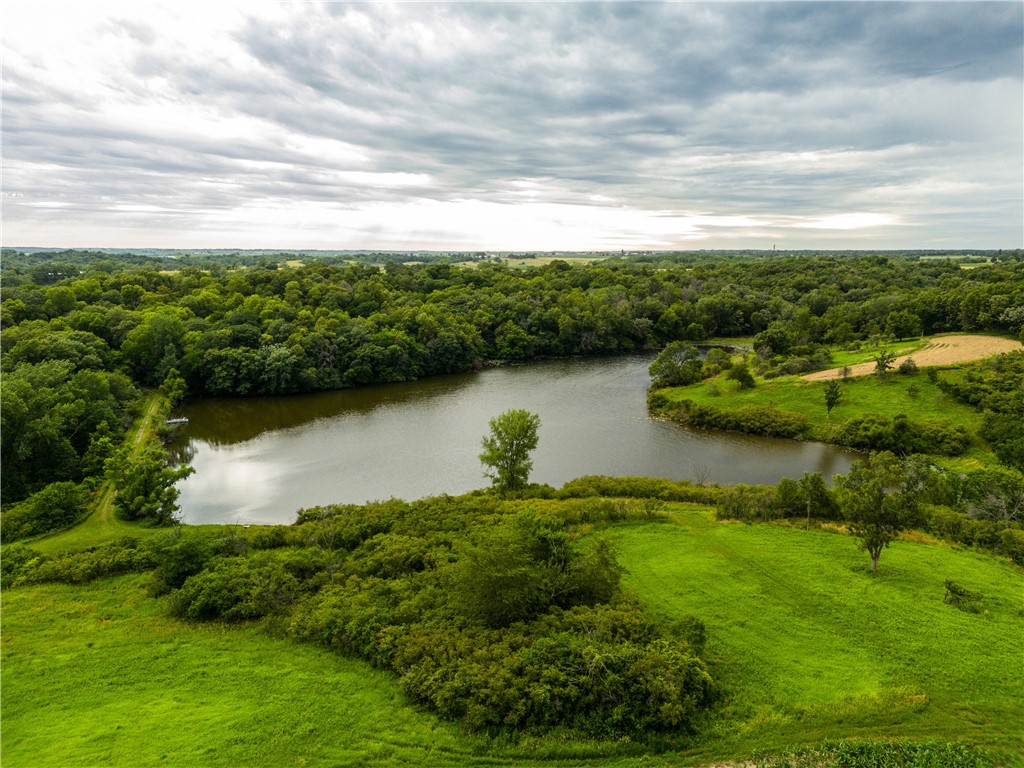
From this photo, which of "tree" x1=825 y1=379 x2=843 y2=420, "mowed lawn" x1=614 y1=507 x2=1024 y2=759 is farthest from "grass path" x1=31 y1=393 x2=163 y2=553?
"tree" x1=825 y1=379 x2=843 y2=420

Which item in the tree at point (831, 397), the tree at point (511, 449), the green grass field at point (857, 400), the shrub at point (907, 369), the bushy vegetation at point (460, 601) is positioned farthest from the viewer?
Answer: the shrub at point (907, 369)

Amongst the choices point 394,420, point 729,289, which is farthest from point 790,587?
point 729,289

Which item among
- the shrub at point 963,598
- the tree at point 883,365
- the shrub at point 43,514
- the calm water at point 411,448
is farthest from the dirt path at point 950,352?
the shrub at point 43,514

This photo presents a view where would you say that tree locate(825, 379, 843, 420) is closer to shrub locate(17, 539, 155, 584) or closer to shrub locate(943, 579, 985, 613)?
shrub locate(943, 579, 985, 613)

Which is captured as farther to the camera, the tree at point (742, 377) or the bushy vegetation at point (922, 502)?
the tree at point (742, 377)

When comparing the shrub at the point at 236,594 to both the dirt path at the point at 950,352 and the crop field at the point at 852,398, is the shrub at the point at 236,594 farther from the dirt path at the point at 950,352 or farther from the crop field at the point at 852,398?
the dirt path at the point at 950,352

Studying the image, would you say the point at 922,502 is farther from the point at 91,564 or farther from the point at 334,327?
the point at 334,327

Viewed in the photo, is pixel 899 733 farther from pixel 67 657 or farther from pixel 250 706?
pixel 67 657
